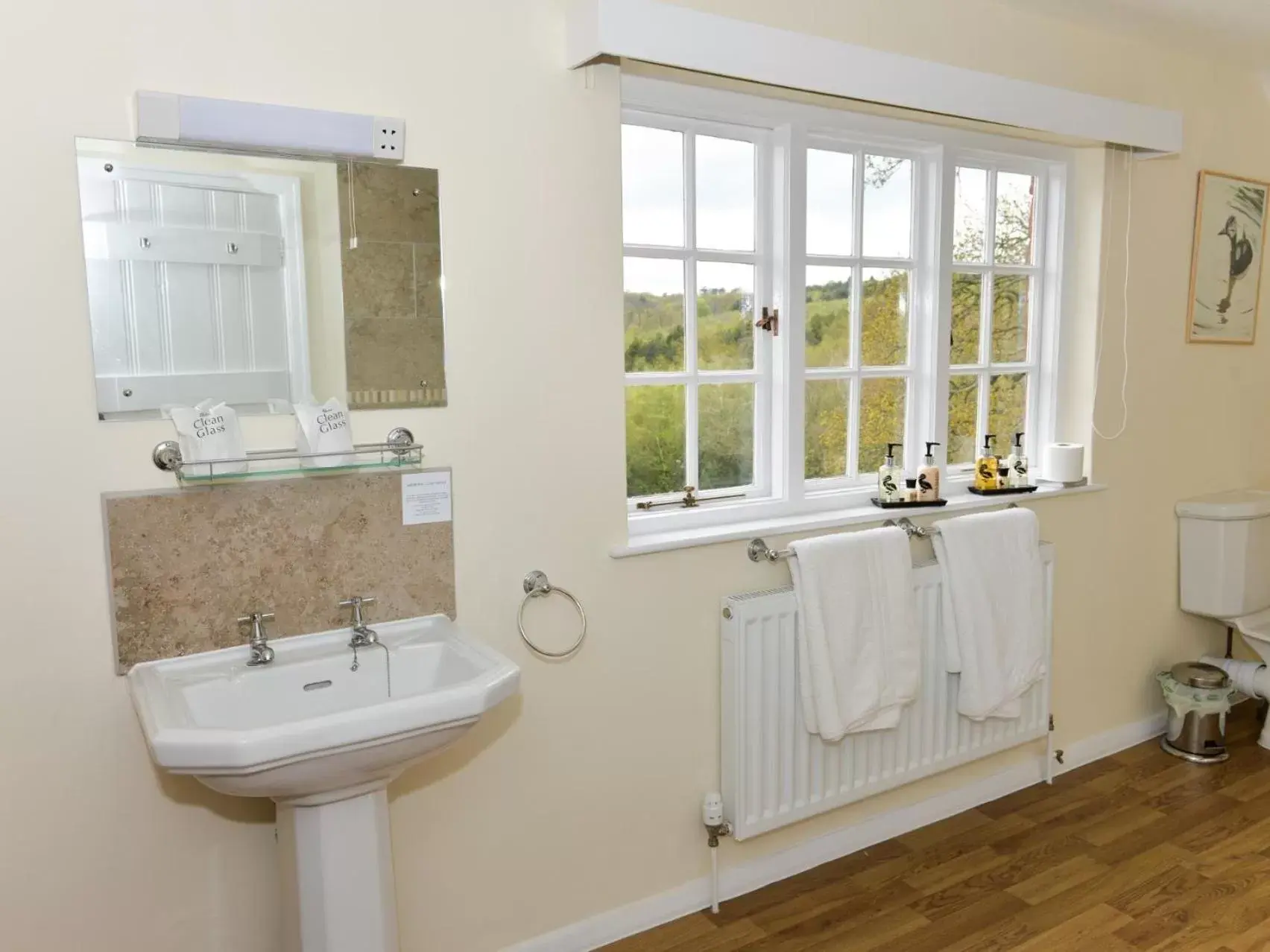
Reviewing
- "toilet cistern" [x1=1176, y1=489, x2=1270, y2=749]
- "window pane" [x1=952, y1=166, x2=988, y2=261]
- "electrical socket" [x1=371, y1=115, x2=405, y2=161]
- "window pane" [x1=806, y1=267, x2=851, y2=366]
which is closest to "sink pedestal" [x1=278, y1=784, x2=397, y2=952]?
"electrical socket" [x1=371, y1=115, x2=405, y2=161]

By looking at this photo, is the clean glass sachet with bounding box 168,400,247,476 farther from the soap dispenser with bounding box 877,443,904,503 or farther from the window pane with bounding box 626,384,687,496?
the soap dispenser with bounding box 877,443,904,503

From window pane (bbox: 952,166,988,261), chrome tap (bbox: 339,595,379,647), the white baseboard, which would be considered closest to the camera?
chrome tap (bbox: 339,595,379,647)

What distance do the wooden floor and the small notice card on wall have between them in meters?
1.14

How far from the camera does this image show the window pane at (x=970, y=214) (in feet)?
9.78

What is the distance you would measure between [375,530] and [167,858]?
697 millimetres

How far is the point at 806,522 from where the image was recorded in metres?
2.53

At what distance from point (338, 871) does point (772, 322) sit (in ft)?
5.50

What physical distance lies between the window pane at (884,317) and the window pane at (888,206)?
0.23 ft

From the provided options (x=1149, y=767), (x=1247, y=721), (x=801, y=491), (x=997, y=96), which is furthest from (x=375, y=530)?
(x=1247, y=721)

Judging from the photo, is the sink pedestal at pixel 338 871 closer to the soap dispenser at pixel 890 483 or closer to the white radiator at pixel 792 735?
the white radiator at pixel 792 735

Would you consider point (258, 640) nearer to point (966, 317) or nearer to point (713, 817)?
point (713, 817)

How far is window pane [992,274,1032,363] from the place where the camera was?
10.2ft

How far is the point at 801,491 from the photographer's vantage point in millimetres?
2676

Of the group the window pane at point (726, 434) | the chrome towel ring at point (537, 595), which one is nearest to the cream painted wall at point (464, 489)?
the chrome towel ring at point (537, 595)
